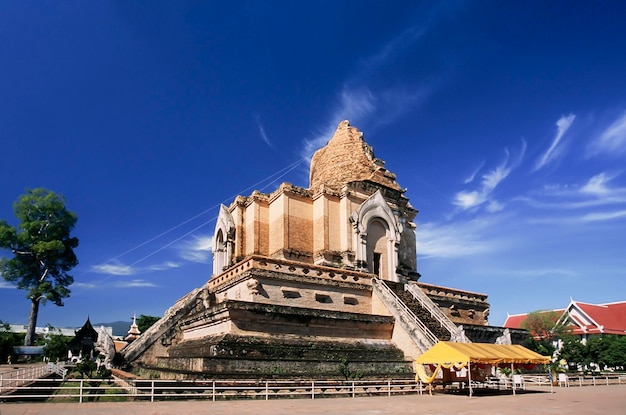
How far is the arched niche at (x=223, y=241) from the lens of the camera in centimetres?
2806

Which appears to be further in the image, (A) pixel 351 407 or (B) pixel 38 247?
(B) pixel 38 247

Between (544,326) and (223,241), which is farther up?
(223,241)

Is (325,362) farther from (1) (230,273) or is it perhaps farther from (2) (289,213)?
(2) (289,213)

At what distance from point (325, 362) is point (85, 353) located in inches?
964

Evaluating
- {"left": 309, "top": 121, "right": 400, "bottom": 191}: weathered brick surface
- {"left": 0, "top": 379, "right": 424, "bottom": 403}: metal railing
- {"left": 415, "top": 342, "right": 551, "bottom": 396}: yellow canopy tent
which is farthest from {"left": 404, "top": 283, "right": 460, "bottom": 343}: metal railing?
{"left": 309, "top": 121, "right": 400, "bottom": 191}: weathered brick surface

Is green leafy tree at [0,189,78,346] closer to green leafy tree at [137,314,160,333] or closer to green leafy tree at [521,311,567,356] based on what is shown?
green leafy tree at [137,314,160,333]

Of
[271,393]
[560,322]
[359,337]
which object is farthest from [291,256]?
[560,322]

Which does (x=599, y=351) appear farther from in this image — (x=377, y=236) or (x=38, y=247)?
(x=38, y=247)

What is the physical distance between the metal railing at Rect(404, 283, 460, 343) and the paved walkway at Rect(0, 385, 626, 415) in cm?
533

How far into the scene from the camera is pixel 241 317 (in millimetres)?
17969

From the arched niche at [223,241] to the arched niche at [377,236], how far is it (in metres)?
6.87

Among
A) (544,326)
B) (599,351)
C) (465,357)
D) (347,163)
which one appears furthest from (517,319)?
(465,357)

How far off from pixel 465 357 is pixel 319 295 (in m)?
7.84

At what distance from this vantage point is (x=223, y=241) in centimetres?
2898
